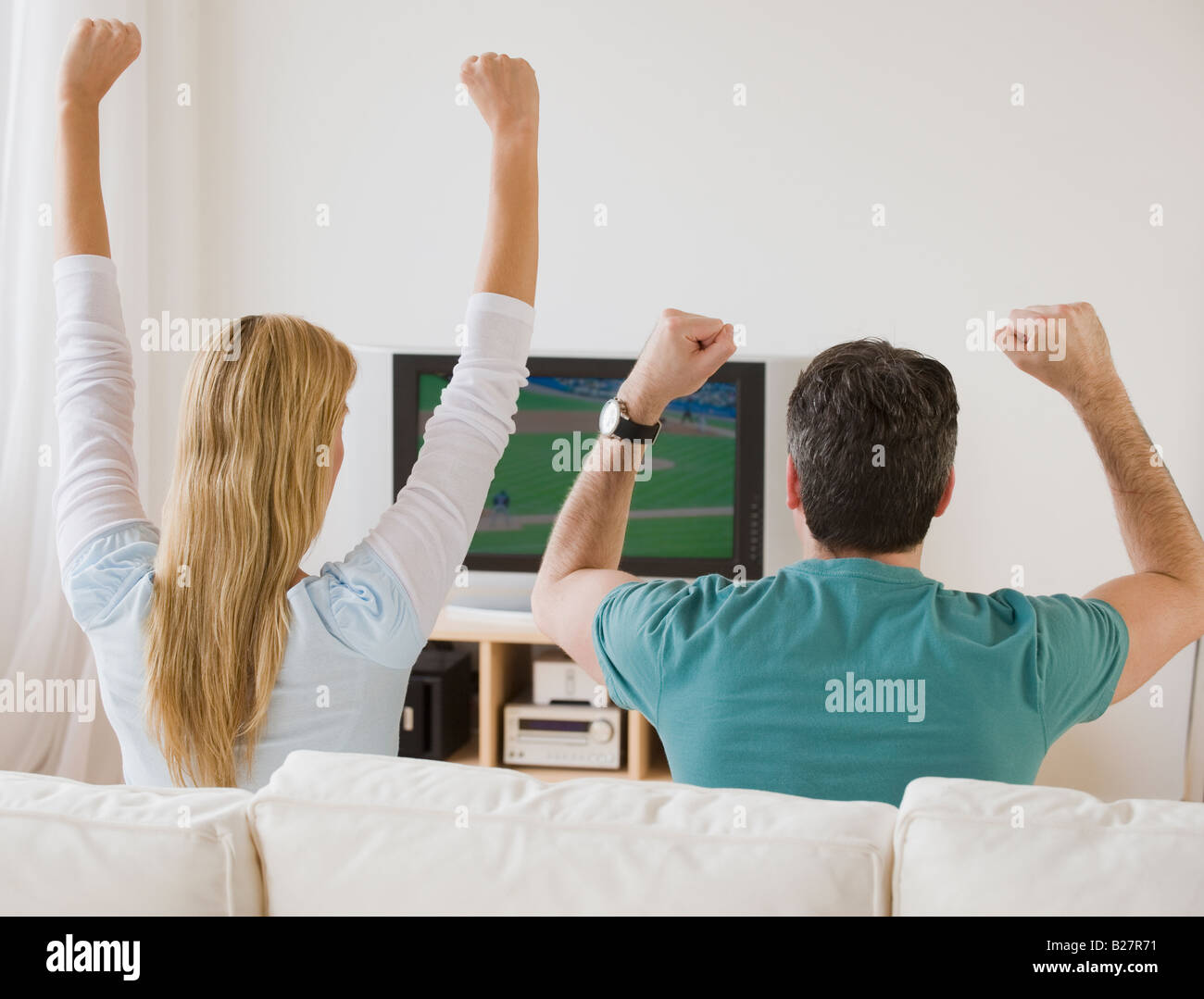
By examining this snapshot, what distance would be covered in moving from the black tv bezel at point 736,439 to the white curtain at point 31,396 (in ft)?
3.15

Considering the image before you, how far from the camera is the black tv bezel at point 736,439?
10.9 ft

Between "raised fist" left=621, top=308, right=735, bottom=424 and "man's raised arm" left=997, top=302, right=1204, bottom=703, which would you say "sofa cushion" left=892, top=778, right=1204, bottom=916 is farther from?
"raised fist" left=621, top=308, right=735, bottom=424

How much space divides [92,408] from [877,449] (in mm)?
913

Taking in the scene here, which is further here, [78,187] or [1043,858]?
[78,187]

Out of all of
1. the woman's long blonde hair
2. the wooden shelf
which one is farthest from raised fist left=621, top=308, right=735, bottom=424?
the wooden shelf

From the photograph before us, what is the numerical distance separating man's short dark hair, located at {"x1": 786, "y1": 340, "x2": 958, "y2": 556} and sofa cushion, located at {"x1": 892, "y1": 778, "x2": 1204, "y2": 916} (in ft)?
1.46

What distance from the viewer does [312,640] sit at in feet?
4.12

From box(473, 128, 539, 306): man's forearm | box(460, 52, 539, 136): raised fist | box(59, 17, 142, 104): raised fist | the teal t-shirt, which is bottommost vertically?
the teal t-shirt

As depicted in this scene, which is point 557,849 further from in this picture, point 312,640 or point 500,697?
point 500,697

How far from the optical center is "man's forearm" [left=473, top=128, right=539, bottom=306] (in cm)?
135

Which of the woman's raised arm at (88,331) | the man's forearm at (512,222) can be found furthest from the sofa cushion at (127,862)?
the man's forearm at (512,222)

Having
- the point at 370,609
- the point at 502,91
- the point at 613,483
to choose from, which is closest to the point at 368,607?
the point at 370,609

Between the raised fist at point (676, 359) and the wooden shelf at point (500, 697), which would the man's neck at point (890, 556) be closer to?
the raised fist at point (676, 359)

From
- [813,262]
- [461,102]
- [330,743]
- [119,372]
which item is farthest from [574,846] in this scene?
[461,102]
